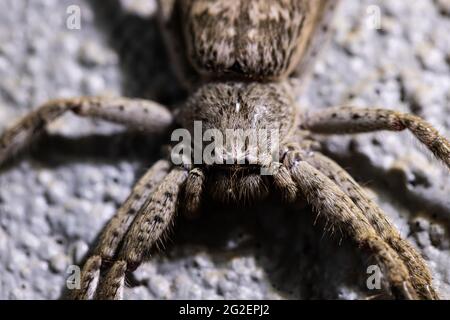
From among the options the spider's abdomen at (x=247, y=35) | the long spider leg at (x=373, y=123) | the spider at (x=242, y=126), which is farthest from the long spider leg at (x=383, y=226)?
the spider's abdomen at (x=247, y=35)

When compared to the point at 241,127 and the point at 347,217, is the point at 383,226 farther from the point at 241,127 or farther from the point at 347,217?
the point at 241,127

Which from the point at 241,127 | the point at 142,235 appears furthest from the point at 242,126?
the point at 142,235

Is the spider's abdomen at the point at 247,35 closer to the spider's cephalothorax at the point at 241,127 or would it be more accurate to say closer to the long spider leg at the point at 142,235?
the spider's cephalothorax at the point at 241,127

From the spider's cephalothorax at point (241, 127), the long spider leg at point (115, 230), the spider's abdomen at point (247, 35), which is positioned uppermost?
the spider's abdomen at point (247, 35)

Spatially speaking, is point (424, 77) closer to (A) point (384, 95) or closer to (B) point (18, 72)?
(A) point (384, 95)

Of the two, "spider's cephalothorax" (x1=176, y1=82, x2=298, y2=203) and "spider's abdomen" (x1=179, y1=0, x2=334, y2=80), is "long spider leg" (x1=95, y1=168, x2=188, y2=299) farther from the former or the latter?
"spider's abdomen" (x1=179, y1=0, x2=334, y2=80)
